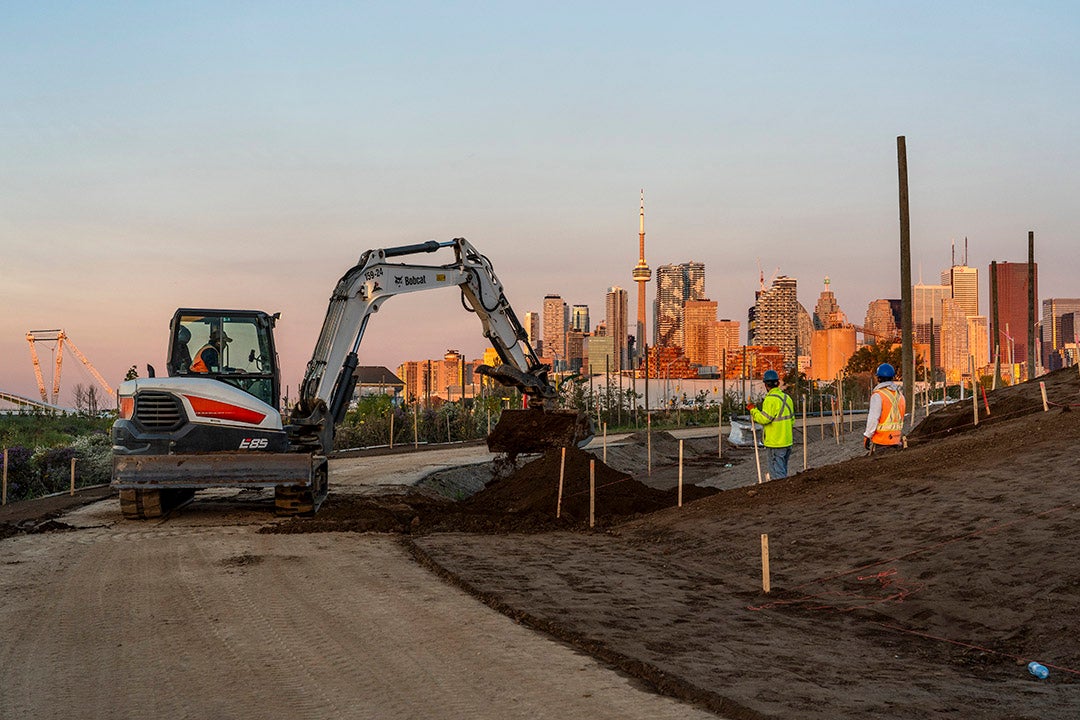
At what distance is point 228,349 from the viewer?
17516 millimetres

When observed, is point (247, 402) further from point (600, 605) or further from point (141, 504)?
point (600, 605)

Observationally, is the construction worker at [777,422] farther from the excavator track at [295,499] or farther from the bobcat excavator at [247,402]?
the excavator track at [295,499]

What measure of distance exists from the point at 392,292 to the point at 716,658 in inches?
446

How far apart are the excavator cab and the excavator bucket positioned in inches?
222

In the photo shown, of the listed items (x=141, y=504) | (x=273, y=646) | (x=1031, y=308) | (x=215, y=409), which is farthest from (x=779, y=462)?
(x=1031, y=308)

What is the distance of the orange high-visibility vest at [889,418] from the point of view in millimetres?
16328

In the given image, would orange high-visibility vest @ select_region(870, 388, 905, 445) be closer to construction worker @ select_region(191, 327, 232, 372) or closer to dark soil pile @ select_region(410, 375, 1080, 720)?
dark soil pile @ select_region(410, 375, 1080, 720)

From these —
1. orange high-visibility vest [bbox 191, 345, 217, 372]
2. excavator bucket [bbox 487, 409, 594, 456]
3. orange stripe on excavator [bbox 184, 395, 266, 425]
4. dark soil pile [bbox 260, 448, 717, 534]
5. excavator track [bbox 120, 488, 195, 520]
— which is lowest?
dark soil pile [bbox 260, 448, 717, 534]

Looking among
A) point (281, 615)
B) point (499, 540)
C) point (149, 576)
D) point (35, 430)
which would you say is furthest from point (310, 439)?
point (35, 430)

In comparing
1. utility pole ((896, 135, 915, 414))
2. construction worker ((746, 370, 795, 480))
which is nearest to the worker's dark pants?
construction worker ((746, 370, 795, 480))

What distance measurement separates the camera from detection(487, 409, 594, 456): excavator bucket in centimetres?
2136

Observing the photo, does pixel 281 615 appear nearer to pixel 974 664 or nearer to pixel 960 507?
pixel 974 664

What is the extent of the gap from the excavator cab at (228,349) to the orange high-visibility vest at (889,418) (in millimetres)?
9649

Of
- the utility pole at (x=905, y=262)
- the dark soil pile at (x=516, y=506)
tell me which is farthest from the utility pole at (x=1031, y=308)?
the dark soil pile at (x=516, y=506)
